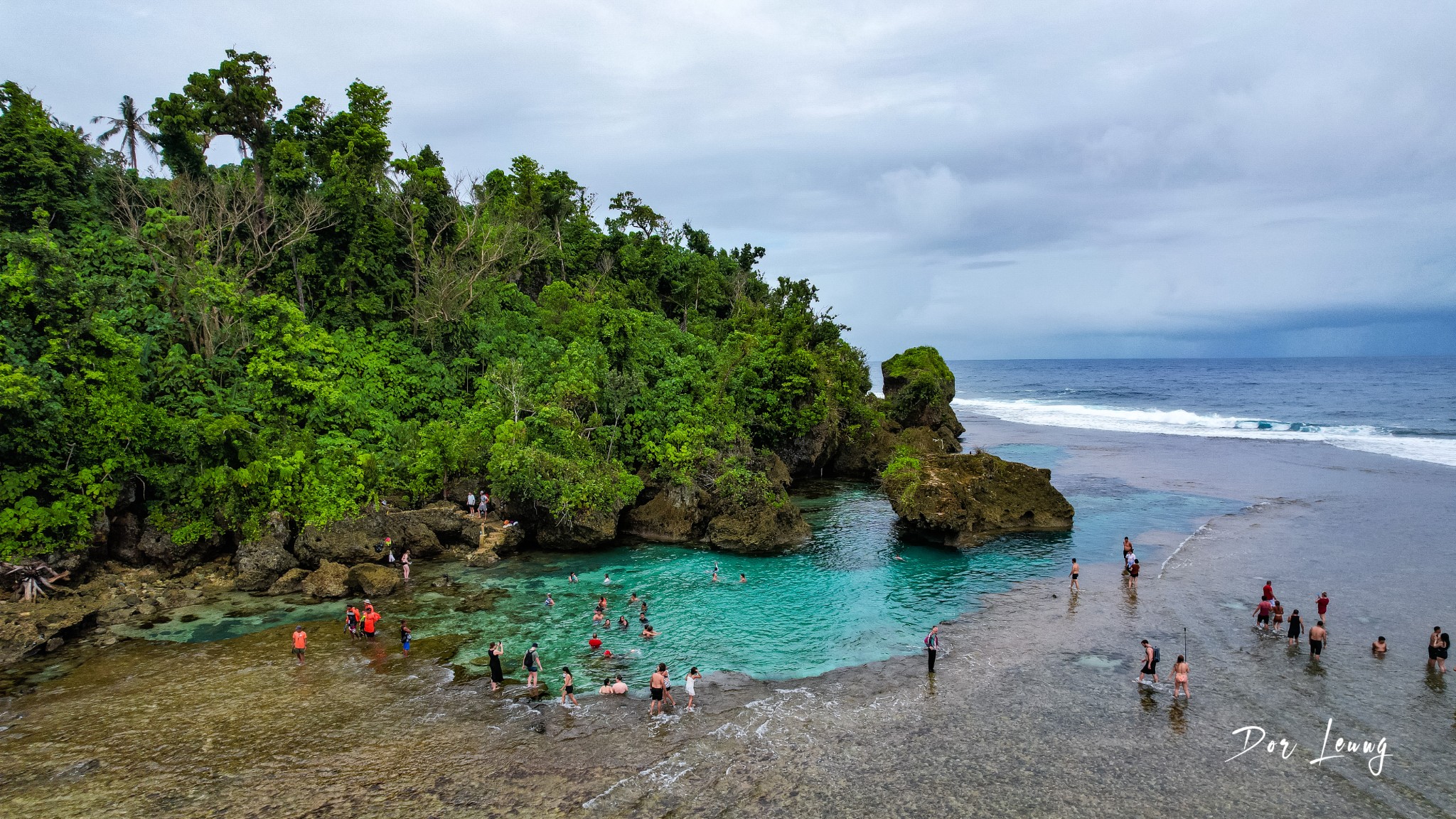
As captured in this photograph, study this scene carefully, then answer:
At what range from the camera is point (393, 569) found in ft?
86.1

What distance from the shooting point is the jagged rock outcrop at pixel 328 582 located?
24547mm

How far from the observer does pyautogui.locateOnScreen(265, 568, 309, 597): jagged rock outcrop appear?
82.0 ft

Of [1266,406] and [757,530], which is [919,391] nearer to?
[757,530]

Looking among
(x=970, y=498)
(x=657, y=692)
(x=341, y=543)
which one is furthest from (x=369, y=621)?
(x=970, y=498)

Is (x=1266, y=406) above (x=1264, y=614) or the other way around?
above

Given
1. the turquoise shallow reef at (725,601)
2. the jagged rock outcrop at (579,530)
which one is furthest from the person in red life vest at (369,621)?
the jagged rock outcrop at (579,530)

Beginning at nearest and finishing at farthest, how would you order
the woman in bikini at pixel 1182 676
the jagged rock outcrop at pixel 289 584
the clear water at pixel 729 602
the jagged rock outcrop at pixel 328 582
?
the woman in bikini at pixel 1182 676
the clear water at pixel 729 602
the jagged rock outcrop at pixel 328 582
the jagged rock outcrop at pixel 289 584

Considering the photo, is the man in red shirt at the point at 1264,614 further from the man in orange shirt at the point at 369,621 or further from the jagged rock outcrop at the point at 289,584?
the jagged rock outcrop at the point at 289,584

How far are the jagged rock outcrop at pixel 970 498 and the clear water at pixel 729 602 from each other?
1.02m

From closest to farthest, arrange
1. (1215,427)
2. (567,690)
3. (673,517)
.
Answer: (567,690) → (673,517) → (1215,427)

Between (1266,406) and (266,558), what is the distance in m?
117

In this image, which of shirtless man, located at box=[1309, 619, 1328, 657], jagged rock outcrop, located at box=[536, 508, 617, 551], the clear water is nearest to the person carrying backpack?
the clear water

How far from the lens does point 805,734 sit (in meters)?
16.2

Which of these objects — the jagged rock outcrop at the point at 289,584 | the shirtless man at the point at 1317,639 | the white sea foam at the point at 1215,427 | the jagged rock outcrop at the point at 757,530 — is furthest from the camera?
the white sea foam at the point at 1215,427
